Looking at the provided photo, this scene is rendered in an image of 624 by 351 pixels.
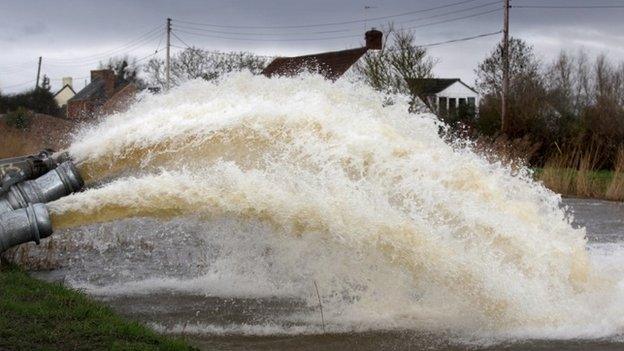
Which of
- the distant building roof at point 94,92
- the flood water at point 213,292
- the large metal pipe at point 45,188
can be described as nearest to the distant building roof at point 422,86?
the flood water at point 213,292

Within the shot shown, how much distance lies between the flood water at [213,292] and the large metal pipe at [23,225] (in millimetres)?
1581

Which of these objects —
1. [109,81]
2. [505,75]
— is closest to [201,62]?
[109,81]

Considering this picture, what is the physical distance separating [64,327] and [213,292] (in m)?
4.22

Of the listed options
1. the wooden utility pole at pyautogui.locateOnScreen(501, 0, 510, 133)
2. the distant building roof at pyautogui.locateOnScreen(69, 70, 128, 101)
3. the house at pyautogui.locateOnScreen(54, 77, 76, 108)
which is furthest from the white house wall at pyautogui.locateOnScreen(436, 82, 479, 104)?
the house at pyautogui.locateOnScreen(54, 77, 76, 108)

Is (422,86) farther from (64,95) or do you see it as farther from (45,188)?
(64,95)

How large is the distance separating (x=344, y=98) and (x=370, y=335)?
328 centimetres

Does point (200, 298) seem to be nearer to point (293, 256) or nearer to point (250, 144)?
point (293, 256)

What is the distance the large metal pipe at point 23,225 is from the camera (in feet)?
31.2

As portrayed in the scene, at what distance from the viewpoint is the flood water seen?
374 inches

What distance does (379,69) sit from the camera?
45344mm

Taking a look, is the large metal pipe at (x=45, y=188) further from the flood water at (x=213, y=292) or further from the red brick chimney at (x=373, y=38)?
the red brick chimney at (x=373, y=38)

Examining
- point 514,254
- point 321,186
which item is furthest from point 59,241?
point 514,254

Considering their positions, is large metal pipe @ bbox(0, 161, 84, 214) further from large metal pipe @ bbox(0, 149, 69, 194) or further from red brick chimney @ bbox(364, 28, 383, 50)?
red brick chimney @ bbox(364, 28, 383, 50)

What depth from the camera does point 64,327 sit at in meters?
8.27
